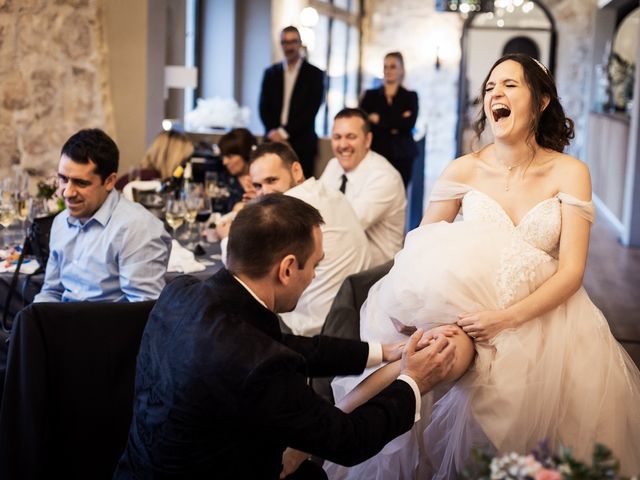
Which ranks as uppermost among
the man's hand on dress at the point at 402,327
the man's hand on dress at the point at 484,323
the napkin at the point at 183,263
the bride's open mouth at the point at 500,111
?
the bride's open mouth at the point at 500,111

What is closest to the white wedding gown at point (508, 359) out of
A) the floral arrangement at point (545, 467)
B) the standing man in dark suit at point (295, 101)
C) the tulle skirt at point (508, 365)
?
the tulle skirt at point (508, 365)

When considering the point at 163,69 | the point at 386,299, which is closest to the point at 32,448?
the point at 386,299

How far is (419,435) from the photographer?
8.91 feet

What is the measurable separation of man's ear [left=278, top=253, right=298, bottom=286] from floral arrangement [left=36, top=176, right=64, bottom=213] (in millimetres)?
2886

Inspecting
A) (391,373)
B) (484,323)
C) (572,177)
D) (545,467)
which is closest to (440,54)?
(572,177)

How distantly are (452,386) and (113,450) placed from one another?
0.95m

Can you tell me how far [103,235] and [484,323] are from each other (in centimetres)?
148

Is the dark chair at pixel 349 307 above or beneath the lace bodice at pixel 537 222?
beneath

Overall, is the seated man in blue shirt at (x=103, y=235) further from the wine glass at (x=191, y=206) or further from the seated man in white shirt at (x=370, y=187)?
the seated man in white shirt at (x=370, y=187)

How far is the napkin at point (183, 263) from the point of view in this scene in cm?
383

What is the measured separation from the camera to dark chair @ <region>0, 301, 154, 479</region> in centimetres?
236

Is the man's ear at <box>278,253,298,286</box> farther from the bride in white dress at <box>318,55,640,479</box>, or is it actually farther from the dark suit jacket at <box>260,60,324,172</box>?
the dark suit jacket at <box>260,60,324,172</box>

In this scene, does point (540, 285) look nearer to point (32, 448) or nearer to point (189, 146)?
point (32, 448)

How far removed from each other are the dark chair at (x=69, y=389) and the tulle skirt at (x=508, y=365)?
76 centimetres
